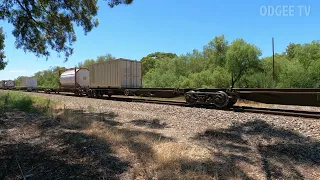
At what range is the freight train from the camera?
972 cm

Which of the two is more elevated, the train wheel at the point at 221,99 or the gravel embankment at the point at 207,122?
the train wheel at the point at 221,99

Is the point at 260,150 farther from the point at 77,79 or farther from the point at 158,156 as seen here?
A: the point at 77,79

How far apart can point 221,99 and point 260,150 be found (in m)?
5.91

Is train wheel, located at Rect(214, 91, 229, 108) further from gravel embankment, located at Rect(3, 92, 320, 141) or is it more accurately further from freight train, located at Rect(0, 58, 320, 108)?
gravel embankment, located at Rect(3, 92, 320, 141)

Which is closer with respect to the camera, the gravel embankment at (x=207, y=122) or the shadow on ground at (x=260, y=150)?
the shadow on ground at (x=260, y=150)

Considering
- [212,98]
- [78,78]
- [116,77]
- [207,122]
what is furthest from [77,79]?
[207,122]

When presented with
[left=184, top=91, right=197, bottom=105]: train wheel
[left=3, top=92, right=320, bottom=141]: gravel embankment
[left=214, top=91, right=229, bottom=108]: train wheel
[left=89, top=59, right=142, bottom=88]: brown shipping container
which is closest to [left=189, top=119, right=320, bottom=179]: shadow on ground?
[left=3, top=92, right=320, bottom=141]: gravel embankment

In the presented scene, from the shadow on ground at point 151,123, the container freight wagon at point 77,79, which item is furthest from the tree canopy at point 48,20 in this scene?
the container freight wagon at point 77,79

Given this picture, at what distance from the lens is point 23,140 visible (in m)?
6.52

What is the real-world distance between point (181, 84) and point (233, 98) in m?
31.0

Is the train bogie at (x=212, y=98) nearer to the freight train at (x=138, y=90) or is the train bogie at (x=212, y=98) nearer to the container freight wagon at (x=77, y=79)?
the freight train at (x=138, y=90)

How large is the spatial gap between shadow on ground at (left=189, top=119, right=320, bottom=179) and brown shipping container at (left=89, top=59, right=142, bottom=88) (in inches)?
550

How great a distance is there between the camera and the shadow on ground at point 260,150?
4.60 metres

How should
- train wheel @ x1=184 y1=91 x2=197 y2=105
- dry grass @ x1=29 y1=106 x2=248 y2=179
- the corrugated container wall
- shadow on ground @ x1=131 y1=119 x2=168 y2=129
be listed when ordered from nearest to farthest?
dry grass @ x1=29 y1=106 x2=248 y2=179 < shadow on ground @ x1=131 y1=119 x2=168 y2=129 < train wheel @ x1=184 y1=91 x2=197 y2=105 < the corrugated container wall
